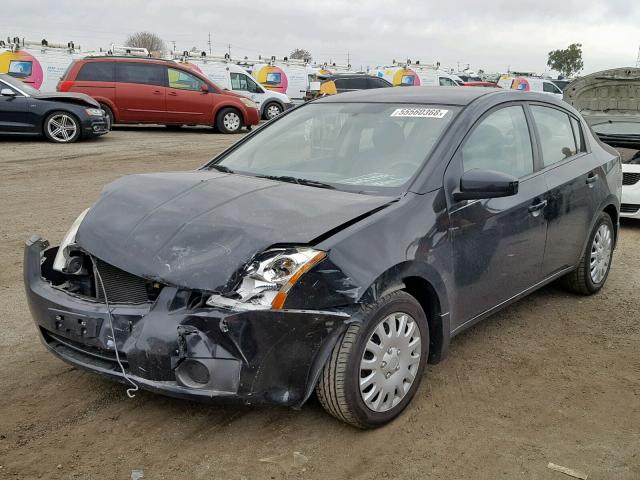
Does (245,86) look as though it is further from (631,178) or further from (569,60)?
(569,60)

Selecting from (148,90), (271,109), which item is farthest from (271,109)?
(148,90)

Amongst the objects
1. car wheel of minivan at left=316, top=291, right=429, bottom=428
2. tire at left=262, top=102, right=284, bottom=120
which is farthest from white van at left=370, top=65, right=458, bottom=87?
car wheel of minivan at left=316, top=291, right=429, bottom=428

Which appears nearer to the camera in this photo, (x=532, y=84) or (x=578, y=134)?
(x=578, y=134)

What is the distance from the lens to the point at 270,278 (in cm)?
285

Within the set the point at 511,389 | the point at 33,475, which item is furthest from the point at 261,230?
the point at 511,389

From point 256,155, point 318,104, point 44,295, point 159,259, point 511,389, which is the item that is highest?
point 318,104

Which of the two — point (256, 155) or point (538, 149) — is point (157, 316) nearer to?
point (256, 155)

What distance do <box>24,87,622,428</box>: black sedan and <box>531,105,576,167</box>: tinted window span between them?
4 centimetres

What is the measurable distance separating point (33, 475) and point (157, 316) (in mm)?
836

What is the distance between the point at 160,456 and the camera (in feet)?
9.68

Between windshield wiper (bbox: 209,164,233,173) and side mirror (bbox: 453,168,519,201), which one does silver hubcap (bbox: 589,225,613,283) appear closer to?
side mirror (bbox: 453,168,519,201)

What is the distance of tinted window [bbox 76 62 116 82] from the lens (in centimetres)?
1694

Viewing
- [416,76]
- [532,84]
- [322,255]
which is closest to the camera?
[322,255]

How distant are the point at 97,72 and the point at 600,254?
1477 centimetres
